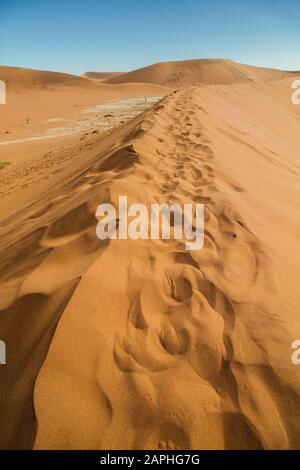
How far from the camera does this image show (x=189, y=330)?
155 centimetres

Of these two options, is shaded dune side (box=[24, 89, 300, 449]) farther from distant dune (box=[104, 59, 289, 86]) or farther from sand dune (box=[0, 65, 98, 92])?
distant dune (box=[104, 59, 289, 86])

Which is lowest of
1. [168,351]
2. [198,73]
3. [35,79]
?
[168,351]

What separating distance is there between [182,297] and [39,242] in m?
1.16

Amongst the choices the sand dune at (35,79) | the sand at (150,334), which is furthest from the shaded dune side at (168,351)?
the sand dune at (35,79)

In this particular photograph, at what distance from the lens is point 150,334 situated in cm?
152

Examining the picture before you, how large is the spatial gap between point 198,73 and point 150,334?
59891 millimetres

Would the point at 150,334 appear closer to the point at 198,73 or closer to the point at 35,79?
the point at 35,79

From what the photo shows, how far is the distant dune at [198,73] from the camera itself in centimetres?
5091

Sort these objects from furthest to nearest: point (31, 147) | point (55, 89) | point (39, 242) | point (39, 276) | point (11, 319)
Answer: point (55, 89)
point (31, 147)
point (39, 242)
point (39, 276)
point (11, 319)

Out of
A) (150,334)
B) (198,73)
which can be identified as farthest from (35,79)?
(150,334)

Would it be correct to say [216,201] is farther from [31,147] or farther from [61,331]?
[31,147]

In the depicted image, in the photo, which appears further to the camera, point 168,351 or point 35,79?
point 35,79

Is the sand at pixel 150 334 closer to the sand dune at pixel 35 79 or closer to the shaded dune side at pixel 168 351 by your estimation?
the shaded dune side at pixel 168 351

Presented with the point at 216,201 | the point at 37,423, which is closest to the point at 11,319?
the point at 37,423
